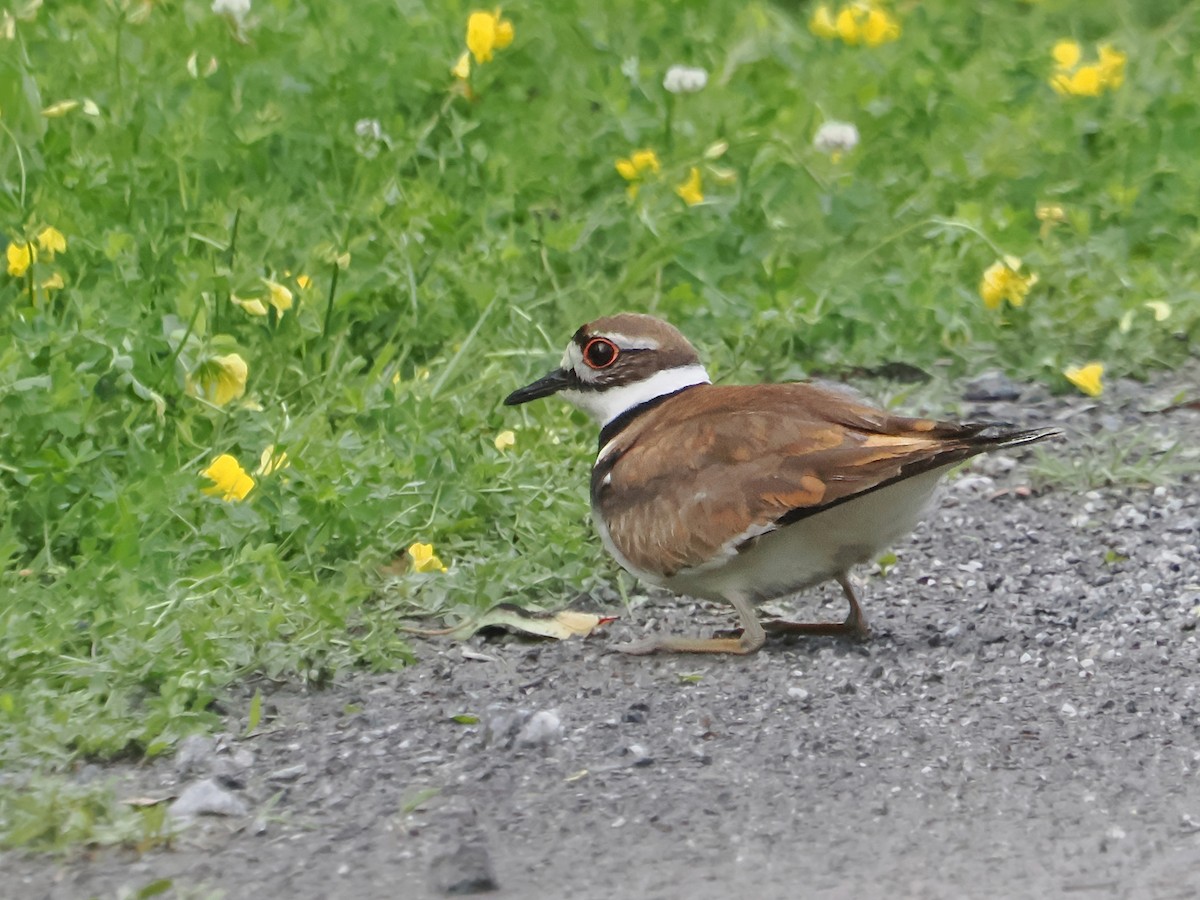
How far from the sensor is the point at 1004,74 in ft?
31.0

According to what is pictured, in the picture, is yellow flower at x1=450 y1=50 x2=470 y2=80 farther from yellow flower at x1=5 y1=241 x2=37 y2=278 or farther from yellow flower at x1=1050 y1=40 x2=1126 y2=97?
yellow flower at x1=1050 y1=40 x2=1126 y2=97

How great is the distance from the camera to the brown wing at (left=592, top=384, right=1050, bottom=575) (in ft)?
16.6

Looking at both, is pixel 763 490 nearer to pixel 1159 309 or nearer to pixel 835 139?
pixel 1159 309

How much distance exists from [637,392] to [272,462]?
1.10m

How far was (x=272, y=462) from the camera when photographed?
18.9 feet

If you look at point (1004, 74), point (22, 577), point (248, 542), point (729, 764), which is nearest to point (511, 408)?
point (248, 542)

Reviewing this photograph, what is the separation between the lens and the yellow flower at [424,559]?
564cm

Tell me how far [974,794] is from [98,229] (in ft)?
13.1

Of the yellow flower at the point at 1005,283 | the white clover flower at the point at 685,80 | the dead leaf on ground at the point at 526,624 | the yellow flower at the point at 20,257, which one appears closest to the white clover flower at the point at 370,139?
the white clover flower at the point at 685,80

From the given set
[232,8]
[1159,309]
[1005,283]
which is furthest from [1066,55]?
[232,8]

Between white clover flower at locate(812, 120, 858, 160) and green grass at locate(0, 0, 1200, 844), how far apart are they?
0.39 feet

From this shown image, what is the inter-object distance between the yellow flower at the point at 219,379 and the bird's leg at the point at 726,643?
56.9 inches

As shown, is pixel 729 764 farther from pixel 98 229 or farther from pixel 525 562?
pixel 98 229

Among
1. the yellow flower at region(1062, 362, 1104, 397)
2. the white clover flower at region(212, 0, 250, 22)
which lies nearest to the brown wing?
the yellow flower at region(1062, 362, 1104, 397)
